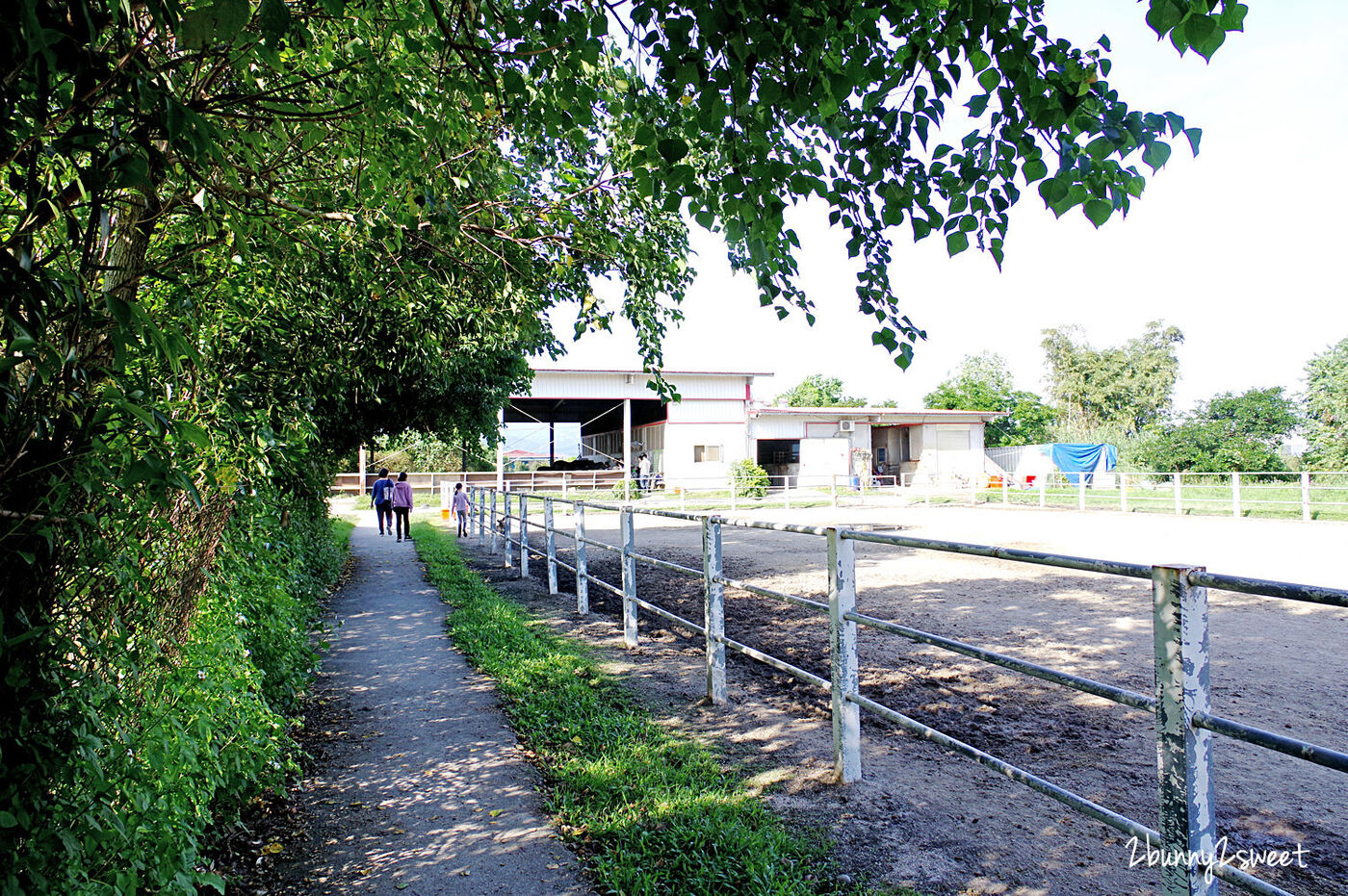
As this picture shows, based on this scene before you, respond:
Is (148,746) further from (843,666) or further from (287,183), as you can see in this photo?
(843,666)

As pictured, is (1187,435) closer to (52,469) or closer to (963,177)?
(963,177)

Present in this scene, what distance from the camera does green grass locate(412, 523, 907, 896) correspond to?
2.82 metres

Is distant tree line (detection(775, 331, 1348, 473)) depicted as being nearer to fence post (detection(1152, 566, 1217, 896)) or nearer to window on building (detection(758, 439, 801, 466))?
window on building (detection(758, 439, 801, 466))

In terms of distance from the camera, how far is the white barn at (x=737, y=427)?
1308 inches

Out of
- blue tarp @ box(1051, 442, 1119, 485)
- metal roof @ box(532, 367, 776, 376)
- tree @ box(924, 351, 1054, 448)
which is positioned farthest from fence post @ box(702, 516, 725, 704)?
tree @ box(924, 351, 1054, 448)

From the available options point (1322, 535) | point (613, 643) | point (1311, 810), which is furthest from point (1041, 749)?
point (1322, 535)

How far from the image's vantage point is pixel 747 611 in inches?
313

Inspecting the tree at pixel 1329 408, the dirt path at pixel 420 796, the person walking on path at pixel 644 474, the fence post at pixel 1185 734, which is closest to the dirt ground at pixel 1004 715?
the fence post at pixel 1185 734

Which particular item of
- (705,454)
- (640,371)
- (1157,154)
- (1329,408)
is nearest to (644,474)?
(705,454)

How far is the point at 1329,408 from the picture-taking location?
32250mm

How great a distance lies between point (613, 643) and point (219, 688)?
4110 mm

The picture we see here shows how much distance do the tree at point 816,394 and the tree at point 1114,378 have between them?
1967 centimetres

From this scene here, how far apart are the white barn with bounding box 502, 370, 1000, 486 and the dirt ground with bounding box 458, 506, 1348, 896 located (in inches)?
911

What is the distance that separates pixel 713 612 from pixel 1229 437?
37.6m
